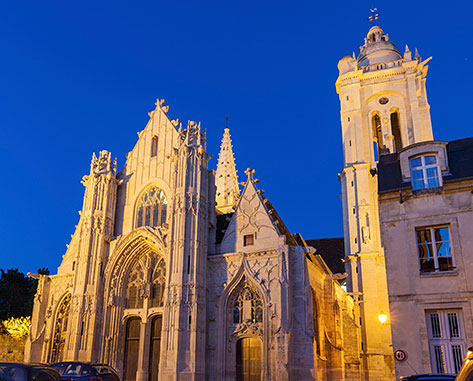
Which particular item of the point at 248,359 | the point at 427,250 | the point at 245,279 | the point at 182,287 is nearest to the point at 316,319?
the point at 248,359

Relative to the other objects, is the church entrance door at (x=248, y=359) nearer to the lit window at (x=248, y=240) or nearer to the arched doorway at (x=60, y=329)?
the lit window at (x=248, y=240)

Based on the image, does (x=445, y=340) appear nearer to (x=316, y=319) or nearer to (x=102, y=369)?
(x=316, y=319)

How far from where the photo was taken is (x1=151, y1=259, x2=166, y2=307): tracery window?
975 inches

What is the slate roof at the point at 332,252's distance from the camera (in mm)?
44644

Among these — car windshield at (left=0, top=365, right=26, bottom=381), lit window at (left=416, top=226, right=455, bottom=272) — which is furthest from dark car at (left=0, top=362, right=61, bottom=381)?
lit window at (left=416, top=226, right=455, bottom=272)

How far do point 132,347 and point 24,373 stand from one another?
16.4 metres

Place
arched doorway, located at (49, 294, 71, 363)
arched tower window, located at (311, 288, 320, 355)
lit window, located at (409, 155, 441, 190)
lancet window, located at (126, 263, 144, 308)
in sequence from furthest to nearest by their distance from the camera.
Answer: arched doorway, located at (49, 294, 71, 363), lancet window, located at (126, 263, 144, 308), arched tower window, located at (311, 288, 320, 355), lit window, located at (409, 155, 441, 190)

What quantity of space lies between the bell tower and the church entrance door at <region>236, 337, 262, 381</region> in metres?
10.4

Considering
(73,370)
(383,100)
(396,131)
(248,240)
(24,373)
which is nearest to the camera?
(24,373)

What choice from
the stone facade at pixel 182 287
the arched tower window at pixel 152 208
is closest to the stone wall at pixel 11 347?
the stone facade at pixel 182 287

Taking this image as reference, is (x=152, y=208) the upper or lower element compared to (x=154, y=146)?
lower

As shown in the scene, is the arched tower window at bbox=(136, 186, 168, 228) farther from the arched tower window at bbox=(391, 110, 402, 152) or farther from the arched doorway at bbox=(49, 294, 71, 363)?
the arched tower window at bbox=(391, 110, 402, 152)

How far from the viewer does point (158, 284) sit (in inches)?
987

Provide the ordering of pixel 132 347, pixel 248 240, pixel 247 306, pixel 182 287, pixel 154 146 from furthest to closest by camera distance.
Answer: pixel 154 146
pixel 132 347
pixel 248 240
pixel 247 306
pixel 182 287
